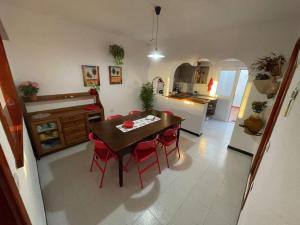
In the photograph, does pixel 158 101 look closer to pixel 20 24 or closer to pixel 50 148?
pixel 50 148

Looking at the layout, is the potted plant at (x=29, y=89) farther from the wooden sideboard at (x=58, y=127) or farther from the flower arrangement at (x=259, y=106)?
the flower arrangement at (x=259, y=106)

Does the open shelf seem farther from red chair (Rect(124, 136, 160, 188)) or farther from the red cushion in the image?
red chair (Rect(124, 136, 160, 188))

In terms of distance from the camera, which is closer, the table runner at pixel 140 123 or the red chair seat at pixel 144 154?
the red chair seat at pixel 144 154

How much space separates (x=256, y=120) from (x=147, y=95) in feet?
9.80

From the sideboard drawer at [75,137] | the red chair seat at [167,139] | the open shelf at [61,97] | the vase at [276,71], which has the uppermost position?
the vase at [276,71]

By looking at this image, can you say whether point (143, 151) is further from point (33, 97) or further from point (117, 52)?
point (117, 52)

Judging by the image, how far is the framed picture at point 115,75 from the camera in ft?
12.4

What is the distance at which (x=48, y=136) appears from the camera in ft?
8.74

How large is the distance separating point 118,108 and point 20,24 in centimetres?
274

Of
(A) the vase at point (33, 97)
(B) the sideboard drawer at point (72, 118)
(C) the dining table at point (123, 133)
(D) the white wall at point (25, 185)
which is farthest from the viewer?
(B) the sideboard drawer at point (72, 118)

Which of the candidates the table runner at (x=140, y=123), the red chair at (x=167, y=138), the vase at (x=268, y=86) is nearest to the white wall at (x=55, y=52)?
the table runner at (x=140, y=123)

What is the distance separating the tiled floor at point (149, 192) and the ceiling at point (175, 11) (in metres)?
2.71

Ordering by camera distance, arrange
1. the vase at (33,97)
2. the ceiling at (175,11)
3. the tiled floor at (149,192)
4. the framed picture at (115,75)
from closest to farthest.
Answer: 1. the tiled floor at (149,192)
2. the ceiling at (175,11)
3. the vase at (33,97)
4. the framed picture at (115,75)

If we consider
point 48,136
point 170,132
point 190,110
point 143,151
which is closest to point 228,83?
point 190,110
